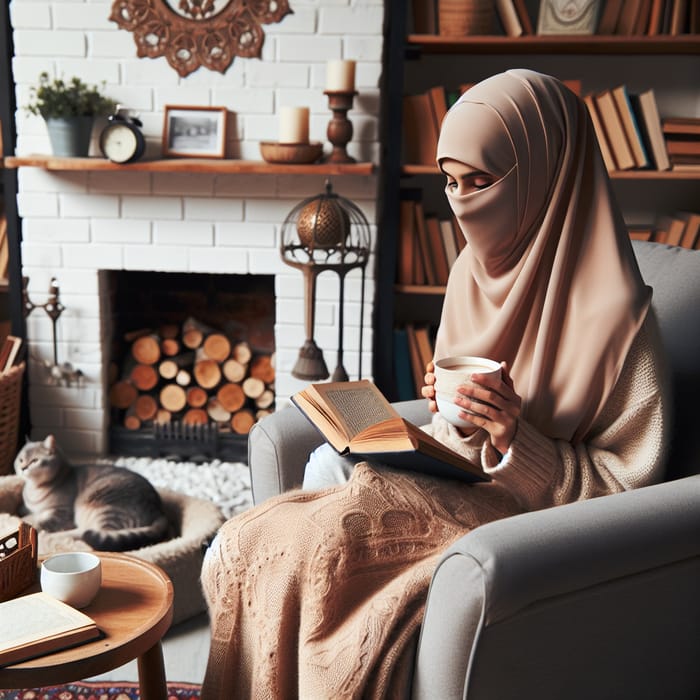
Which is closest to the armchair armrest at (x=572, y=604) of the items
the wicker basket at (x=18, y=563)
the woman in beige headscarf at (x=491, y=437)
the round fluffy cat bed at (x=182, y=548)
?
the woman in beige headscarf at (x=491, y=437)

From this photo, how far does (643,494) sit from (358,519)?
1.45ft

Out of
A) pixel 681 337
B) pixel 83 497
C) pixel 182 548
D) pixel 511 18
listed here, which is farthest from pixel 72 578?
pixel 511 18

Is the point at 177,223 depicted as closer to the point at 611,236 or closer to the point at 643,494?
the point at 611,236

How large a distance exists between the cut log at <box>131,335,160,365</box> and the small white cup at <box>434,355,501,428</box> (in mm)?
1975

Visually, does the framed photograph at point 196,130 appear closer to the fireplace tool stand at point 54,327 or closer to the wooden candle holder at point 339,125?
the wooden candle holder at point 339,125

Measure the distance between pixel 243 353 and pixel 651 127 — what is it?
1.63 meters

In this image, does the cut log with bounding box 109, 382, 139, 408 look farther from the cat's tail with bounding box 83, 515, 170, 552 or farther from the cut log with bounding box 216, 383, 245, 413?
the cat's tail with bounding box 83, 515, 170, 552

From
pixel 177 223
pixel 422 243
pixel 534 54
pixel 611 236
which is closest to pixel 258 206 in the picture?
pixel 177 223

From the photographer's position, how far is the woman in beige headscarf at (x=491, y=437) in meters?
1.29

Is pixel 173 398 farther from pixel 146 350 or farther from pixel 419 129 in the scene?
pixel 419 129

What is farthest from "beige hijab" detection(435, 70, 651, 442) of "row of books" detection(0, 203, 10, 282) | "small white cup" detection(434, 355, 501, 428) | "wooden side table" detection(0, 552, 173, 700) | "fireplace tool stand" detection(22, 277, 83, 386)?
"row of books" detection(0, 203, 10, 282)

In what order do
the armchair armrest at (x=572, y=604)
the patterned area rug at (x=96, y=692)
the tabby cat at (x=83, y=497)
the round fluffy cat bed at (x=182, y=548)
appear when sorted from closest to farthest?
the armchair armrest at (x=572, y=604)
the patterned area rug at (x=96, y=692)
the round fluffy cat bed at (x=182, y=548)
the tabby cat at (x=83, y=497)

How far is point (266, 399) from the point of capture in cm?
328

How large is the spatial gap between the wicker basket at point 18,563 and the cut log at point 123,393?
1837 mm
